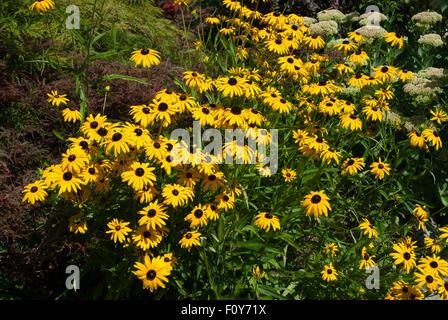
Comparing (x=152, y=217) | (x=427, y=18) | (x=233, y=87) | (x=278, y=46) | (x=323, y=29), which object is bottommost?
(x=152, y=217)

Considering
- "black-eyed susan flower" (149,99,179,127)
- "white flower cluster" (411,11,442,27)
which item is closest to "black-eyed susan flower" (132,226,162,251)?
"black-eyed susan flower" (149,99,179,127)

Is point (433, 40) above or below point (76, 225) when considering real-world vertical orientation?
above

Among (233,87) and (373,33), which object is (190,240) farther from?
(373,33)

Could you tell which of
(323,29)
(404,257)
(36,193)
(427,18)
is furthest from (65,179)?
(427,18)

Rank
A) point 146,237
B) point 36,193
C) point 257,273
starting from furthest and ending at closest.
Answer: point 257,273 → point 36,193 → point 146,237

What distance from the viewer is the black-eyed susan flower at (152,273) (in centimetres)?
181

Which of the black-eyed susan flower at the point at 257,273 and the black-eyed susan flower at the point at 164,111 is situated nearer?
the black-eyed susan flower at the point at 164,111

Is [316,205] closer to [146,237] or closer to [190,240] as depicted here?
[190,240]

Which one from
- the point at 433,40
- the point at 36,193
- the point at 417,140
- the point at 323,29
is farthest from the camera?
the point at 323,29

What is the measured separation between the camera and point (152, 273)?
183 cm

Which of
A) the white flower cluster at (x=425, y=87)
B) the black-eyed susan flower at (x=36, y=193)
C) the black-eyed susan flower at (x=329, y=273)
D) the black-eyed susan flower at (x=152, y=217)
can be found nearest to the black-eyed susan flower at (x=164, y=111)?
the black-eyed susan flower at (x=152, y=217)

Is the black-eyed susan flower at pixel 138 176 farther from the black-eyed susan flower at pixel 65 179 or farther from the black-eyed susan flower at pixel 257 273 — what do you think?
the black-eyed susan flower at pixel 257 273

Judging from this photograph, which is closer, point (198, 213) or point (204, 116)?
point (198, 213)

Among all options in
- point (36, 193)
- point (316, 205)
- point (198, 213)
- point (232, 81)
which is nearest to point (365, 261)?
point (316, 205)
